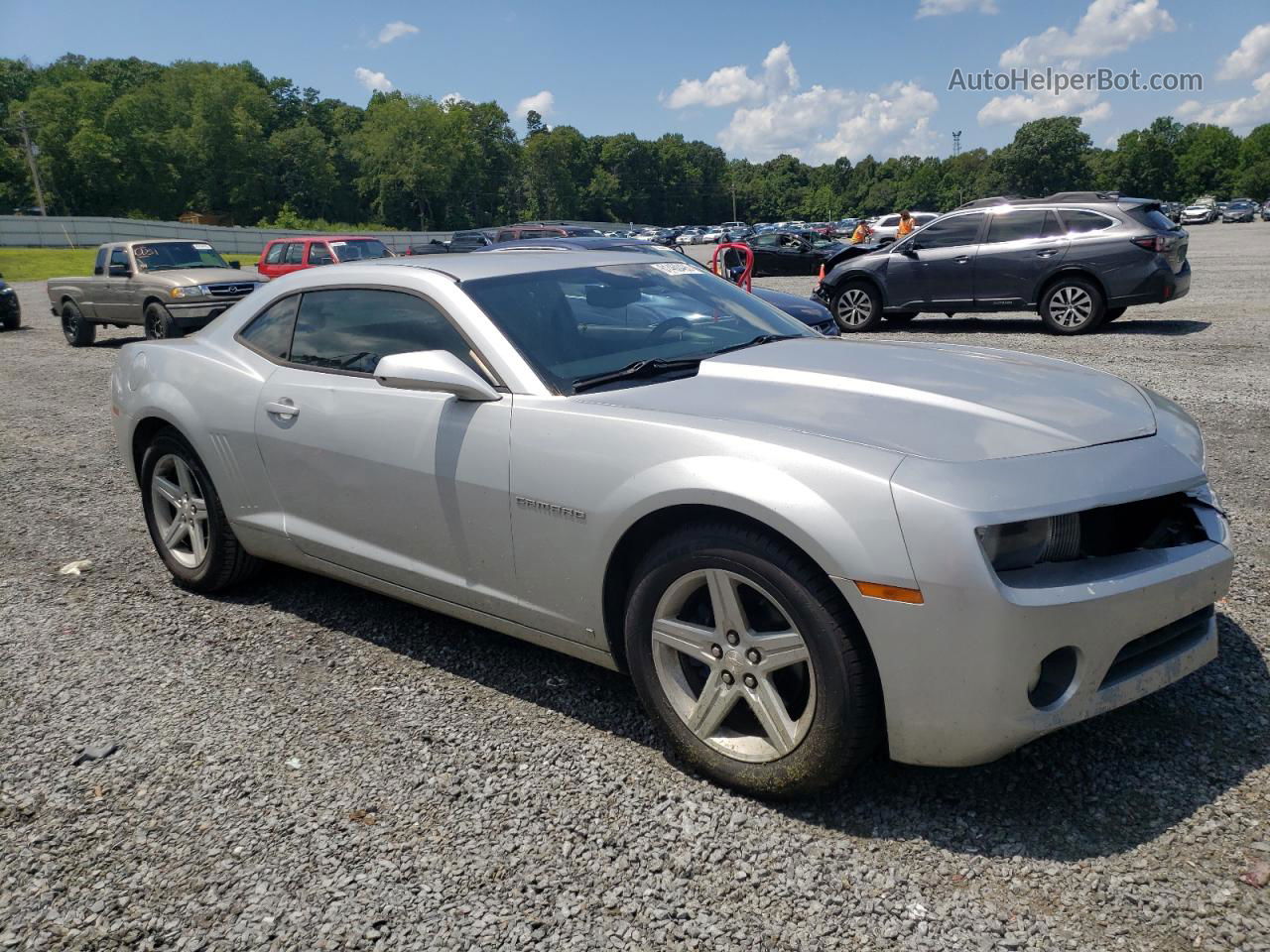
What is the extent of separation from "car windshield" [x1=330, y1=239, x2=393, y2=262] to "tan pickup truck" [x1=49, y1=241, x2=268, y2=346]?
168cm

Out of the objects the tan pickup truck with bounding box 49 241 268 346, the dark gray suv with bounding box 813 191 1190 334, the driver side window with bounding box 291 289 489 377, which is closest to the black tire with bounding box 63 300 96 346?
the tan pickup truck with bounding box 49 241 268 346

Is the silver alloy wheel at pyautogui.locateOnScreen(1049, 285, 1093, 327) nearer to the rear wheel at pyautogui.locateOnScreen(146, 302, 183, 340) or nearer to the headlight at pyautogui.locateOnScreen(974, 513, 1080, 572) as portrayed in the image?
the headlight at pyautogui.locateOnScreen(974, 513, 1080, 572)

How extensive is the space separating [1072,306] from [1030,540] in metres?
11.3

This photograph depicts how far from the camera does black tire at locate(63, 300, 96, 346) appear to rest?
54.2ft

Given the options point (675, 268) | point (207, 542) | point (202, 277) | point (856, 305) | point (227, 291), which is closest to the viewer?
point (675, 268)

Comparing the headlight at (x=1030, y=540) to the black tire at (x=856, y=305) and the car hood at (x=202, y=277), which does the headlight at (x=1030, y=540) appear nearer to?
the black tire at (x=856, y=305)

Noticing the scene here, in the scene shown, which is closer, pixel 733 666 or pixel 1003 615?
pixel 1003 615

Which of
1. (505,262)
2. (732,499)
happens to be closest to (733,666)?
(732,499)

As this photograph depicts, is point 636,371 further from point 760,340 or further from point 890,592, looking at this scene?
point 890,592

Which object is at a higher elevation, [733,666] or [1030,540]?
[1030,540]

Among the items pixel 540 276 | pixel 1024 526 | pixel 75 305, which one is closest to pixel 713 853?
pixel 1024 526

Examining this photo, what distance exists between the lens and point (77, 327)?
1664 cm

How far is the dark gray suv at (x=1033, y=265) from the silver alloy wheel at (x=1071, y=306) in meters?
0.01

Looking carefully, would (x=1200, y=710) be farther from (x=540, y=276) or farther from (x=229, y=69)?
(x=229, y=69)
